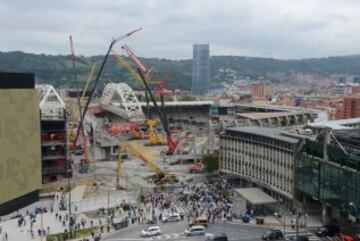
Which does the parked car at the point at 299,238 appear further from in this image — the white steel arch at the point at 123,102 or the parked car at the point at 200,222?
the white steel arch at the point at 123,102

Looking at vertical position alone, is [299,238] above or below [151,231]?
above

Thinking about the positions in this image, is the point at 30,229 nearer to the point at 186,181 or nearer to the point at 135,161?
the point at 186,181

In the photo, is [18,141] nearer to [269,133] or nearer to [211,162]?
[269,133]

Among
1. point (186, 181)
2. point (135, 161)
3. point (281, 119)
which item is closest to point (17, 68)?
point (281, 119)

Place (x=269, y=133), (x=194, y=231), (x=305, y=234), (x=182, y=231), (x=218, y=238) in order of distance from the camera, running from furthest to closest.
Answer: (x=269, y=133), (x=182, y=231), (x=194, y=231), (x=305, y=234), (x=218, y=238)

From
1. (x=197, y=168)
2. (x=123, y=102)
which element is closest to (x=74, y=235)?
(x=197, y=168)

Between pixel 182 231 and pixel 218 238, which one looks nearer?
pixel 218 238

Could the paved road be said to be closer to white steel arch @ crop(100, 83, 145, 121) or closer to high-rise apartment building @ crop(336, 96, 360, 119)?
high-rise apartment building @ crop(336, 96, 360, 119)
